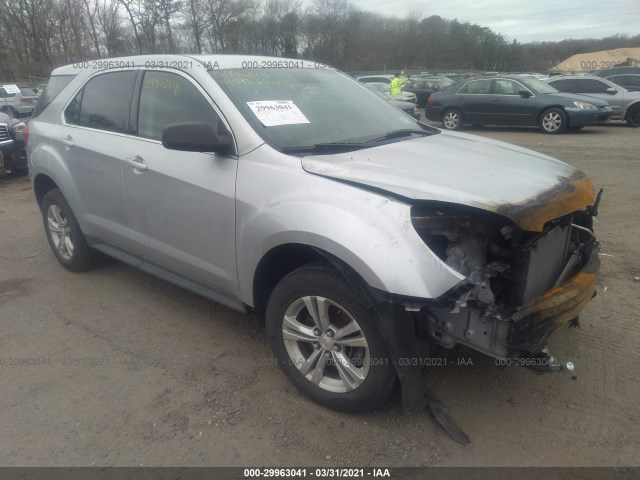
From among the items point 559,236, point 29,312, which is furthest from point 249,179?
point 29,312

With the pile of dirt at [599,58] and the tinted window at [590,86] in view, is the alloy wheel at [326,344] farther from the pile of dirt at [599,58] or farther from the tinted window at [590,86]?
the pile of dirt at [599,58]

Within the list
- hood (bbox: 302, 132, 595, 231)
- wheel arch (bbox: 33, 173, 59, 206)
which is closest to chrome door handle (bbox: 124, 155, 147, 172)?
hood (bbox: 302, 132, 595, 231)

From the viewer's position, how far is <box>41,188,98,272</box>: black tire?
4.31m

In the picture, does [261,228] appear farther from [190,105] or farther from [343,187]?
[190,105]

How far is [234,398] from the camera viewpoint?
9.14 feet

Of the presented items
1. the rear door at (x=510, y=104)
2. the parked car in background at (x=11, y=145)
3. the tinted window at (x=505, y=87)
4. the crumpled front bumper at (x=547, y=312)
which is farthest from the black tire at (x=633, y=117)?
the parked car in background at (x=11, y=145)

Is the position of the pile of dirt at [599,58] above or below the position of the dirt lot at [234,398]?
above

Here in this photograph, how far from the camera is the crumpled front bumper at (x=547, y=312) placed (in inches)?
85.4

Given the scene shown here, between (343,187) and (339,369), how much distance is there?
37.3 inches

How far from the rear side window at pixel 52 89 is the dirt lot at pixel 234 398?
179 cm

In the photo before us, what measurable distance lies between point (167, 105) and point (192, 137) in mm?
793

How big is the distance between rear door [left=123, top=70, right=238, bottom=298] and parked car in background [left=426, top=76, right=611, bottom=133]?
40.8 feet

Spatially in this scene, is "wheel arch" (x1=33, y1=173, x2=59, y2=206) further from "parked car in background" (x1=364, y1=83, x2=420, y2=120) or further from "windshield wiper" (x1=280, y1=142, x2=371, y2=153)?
"parked car in background" (x1=364, y1=83, x2=420, y2=120)

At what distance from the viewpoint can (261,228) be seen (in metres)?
2.60
